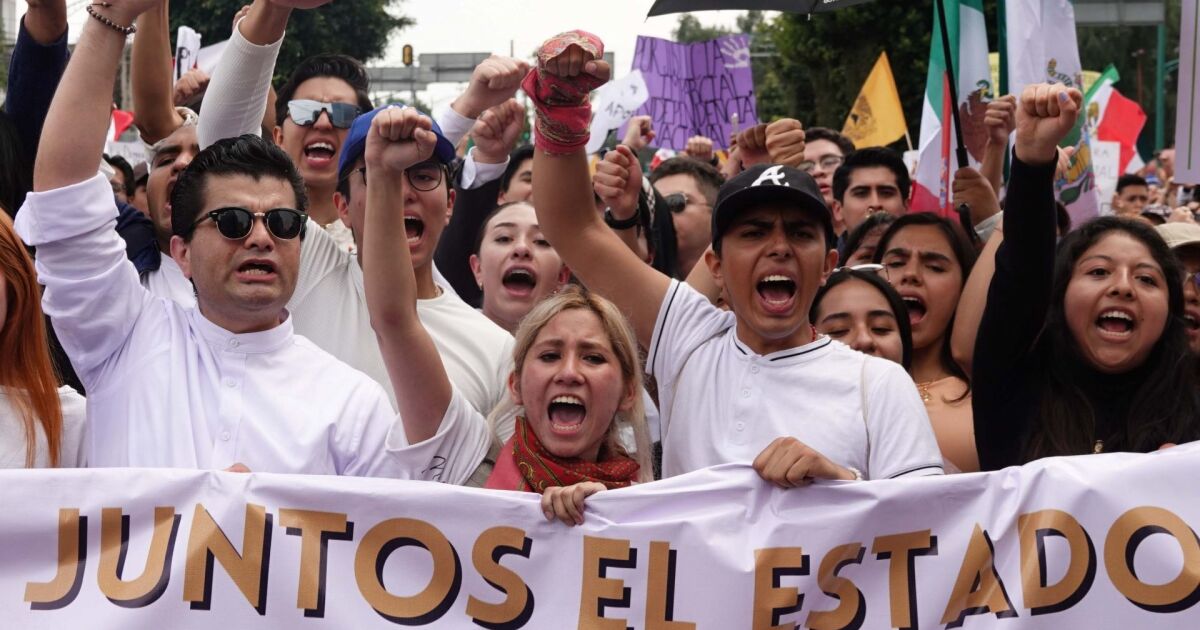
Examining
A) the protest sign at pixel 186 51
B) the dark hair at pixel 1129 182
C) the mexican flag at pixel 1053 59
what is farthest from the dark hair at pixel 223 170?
the dark hair at pixel 1129 182

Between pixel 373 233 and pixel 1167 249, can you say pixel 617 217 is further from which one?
pixel 1167 249

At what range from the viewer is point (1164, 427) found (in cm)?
382

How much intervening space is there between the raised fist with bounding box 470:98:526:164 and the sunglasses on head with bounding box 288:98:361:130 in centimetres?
49

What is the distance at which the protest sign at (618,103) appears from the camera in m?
8.38

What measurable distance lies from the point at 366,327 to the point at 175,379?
0.93 m

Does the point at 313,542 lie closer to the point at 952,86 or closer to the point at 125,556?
the point at 125,556

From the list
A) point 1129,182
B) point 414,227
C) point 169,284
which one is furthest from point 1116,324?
point 1129,182

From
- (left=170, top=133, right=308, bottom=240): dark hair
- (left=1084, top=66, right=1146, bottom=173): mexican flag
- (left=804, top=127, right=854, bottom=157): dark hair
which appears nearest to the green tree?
(left=1084, top=66, right=1146, bottom=173): mexican flag

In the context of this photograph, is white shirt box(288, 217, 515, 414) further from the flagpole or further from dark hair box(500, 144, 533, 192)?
the flagpole

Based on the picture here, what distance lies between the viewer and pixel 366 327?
443 cm

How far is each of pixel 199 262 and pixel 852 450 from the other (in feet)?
5.37

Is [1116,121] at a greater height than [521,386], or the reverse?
[1116,121]

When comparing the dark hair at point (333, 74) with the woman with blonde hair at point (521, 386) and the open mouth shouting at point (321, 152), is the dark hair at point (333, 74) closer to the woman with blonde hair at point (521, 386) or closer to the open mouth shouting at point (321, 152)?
the open mouth shouting at point (321, 152)

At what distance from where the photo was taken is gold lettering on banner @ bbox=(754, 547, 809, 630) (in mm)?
3281
